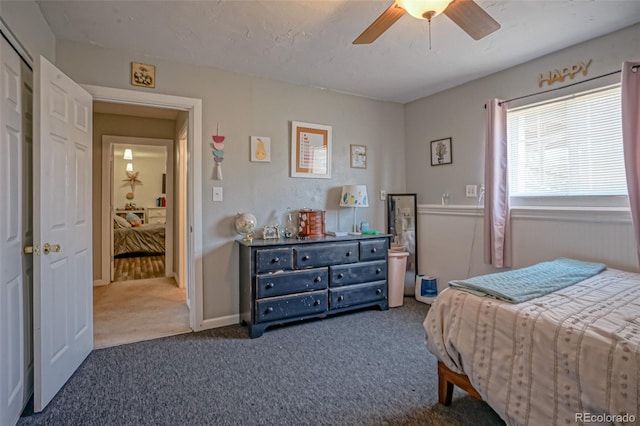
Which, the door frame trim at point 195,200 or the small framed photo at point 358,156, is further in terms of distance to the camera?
the small framed photo at point 358,156

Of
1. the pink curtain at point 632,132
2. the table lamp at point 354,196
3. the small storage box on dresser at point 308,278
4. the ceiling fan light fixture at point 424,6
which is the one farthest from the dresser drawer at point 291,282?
the pink curtain at point 632,132

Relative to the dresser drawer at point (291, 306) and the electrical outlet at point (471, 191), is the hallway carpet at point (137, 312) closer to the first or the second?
the dresser drawer at point (291, 306)

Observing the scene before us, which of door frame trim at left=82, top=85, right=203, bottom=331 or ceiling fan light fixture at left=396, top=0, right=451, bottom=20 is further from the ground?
ceiling fan light fixture at left=396, top=0, right=451, bottom=20

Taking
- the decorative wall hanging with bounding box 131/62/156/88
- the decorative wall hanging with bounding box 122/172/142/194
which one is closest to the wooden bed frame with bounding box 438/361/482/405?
the decorative wall hanging with bounding box 131/62/156/88

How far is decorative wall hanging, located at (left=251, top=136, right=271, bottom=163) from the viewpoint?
124 inches

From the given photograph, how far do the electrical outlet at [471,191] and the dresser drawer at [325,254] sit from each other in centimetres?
131

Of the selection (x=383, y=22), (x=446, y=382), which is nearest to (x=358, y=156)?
(x=383, y=22)

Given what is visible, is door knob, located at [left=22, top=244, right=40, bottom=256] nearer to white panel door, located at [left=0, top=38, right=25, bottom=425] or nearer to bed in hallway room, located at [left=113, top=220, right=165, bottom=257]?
white panel door, located at [left=0, top=38, right=25, bottom=425]

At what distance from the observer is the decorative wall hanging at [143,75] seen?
2.66 meters

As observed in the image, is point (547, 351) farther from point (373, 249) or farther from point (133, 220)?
point (133, 220)

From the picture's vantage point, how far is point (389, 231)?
13.1 ft

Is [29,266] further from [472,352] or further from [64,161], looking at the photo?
[472,352]

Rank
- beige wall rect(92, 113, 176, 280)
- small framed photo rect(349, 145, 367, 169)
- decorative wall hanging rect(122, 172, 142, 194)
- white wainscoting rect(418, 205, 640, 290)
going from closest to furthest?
white wainscoting rect(418, 205, 640, 290) < small framed photo rect(349, 145, 367, 169) < beige wall rect(92, 113, 176, 280) < decorative wall hanging rect(122, 172, 142, 194)

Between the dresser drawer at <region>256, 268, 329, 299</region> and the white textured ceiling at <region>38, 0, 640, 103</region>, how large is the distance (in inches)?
73.9
